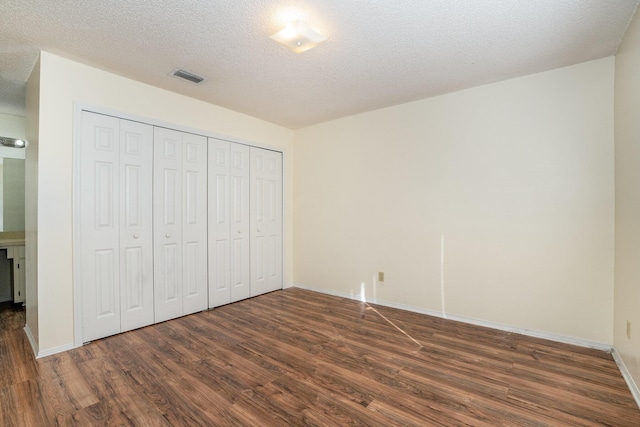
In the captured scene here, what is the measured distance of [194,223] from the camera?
11.6 feet

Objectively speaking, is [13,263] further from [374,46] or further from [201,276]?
[374,46]

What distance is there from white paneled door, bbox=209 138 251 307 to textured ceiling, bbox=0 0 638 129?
3.01 feet

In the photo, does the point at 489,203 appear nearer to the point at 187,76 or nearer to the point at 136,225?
the point at 187,76

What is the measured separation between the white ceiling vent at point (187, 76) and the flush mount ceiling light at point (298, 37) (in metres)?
1.15

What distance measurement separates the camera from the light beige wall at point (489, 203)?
2588 millimetres

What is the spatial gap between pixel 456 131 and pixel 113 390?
383 cm

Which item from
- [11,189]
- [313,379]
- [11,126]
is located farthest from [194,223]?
[11,126]

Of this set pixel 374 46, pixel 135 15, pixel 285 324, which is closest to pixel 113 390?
pixel 285 324

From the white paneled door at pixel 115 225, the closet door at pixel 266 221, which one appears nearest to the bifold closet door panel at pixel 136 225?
the white paneled door at pixel 115 225

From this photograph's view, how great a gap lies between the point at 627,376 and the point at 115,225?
4.39m

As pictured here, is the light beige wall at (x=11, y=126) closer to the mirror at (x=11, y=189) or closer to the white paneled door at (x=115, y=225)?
the mirror at (x=11, y=189)

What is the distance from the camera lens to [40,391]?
2.00 metres

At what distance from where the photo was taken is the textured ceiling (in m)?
1.92

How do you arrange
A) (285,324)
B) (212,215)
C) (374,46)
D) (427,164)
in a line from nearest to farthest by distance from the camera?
1. (374,46)
2. (285,324)
3. (427,164)
4. (212,215)
